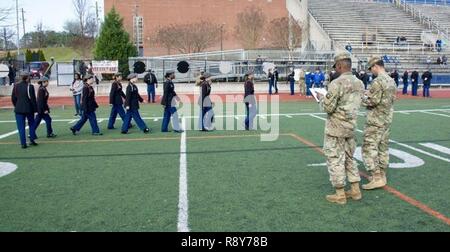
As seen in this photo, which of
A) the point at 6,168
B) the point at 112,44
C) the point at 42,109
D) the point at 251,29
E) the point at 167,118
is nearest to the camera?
the point at 6,168

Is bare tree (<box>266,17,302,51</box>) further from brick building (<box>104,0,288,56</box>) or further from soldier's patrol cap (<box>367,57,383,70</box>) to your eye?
soldier's patrol cap (<box>367,57,383,70</box>)

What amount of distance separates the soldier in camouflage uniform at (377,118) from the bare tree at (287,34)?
34.5m

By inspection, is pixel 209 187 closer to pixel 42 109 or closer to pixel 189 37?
pixel 42 109

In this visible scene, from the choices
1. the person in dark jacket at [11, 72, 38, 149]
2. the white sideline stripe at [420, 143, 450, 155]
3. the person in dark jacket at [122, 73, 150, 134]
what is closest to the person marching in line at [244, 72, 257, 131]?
the person in dark jacket at [122, 73, 150, 134]

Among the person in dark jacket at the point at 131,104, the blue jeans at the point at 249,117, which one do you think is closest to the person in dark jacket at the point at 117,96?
the person in dark jacket at the point at 131,104

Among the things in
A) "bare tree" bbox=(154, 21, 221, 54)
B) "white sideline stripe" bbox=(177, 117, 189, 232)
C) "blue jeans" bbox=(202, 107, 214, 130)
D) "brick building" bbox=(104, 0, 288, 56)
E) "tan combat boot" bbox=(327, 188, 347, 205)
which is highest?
"brick building" bbox=(104, 0, 288, 56)

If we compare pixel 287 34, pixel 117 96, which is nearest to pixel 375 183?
pixel 117 96

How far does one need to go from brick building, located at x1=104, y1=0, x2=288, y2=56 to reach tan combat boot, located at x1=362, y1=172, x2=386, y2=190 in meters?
48.7

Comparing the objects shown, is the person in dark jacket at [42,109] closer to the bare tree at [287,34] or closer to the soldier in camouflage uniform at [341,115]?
the soldier in camouflage uniform at [341,115]

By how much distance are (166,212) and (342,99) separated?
2.54 m

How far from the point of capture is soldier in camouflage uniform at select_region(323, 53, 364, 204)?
559 cm

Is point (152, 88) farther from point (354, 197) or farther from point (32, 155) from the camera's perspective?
point (354, 197)

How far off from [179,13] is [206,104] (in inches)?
1876

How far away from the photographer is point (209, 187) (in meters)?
6.57
